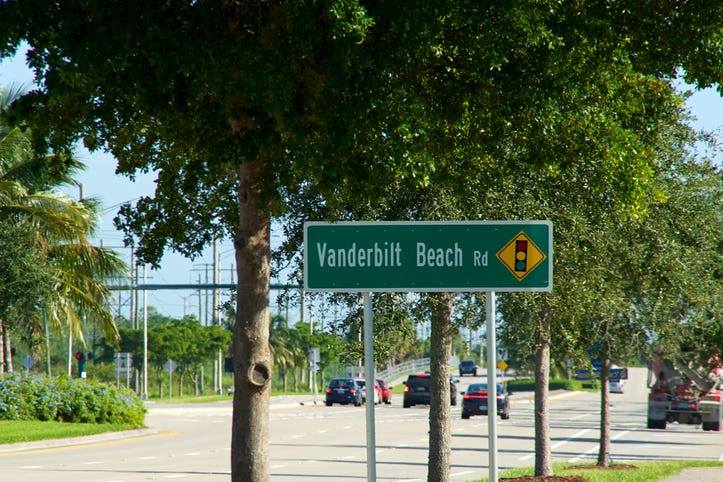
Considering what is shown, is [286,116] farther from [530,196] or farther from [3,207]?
[3,207]

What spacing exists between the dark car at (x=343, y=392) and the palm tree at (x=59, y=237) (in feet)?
87.8

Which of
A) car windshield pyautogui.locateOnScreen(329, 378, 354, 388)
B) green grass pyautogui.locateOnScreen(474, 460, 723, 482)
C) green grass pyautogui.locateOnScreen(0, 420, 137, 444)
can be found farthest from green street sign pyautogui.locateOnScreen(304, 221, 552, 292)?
car windshield pyautogui.locateOnScreen(329, 378, 354, 388)

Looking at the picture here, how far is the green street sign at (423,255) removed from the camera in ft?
22.7

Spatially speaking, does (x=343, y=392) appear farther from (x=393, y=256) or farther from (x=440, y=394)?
(x=393, y=256)

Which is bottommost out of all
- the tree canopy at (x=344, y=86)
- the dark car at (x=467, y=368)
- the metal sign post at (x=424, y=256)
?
the dark car at (x=467, y=368)

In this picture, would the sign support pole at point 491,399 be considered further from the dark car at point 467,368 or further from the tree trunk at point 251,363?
Result: the dark car at point 467,368

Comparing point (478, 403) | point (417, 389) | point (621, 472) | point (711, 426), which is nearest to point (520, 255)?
point (621, 472)

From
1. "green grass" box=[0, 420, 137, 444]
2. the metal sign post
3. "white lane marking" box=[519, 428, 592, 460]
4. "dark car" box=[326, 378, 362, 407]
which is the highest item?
the metal sign post

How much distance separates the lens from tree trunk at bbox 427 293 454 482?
13.1 m

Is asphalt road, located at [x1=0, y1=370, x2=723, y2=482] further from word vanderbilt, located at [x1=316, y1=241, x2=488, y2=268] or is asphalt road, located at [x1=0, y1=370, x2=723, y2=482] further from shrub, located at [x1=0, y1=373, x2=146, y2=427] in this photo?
word vanderbilt, located at [x1=316, y1=241, x2=488, y2=268]

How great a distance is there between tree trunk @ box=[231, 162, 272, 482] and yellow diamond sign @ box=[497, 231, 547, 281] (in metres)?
2.53

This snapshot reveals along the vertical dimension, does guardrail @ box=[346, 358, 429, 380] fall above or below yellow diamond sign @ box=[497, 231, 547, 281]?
below

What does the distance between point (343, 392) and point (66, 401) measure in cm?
2516

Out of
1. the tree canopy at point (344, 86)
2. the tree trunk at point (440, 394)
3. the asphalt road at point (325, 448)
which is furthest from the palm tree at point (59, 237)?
the tree canopy at point (344, 86)
